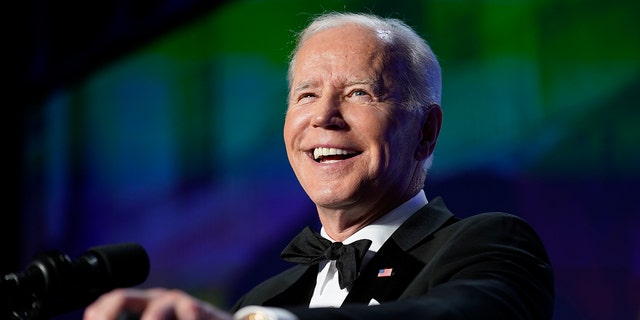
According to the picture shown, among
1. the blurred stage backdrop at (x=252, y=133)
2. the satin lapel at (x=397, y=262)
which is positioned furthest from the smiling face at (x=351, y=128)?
the blurred stage backdrop at (x=252, y=133)

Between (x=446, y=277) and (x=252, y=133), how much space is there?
2.37 m

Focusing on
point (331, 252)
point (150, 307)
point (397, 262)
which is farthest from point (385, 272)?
point (150, 307)

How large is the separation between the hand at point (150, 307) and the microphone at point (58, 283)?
1.02 ft

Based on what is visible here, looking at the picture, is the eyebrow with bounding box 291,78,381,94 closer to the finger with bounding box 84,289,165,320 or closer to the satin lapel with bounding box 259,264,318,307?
the satin lapel with bounding box 259,264,318,307

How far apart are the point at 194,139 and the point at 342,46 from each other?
201 cm

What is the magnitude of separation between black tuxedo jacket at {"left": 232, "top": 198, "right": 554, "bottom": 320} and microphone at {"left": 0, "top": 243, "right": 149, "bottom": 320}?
300mm

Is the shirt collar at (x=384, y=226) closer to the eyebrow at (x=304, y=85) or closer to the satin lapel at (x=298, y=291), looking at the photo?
the satin lapel at (x=298, y=291)

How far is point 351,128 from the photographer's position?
2.03m

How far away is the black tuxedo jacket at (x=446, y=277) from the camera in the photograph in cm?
111

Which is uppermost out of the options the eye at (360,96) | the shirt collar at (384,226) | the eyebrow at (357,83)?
the eyebrow at (357,83)

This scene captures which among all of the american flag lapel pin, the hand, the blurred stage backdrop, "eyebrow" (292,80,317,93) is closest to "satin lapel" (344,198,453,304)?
the american flag lapel pin

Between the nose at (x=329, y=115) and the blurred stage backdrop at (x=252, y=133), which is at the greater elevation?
the nose at (x=329, y=115)

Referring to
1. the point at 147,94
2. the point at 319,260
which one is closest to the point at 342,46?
the point at 319,260

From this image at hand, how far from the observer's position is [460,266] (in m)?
1.48
